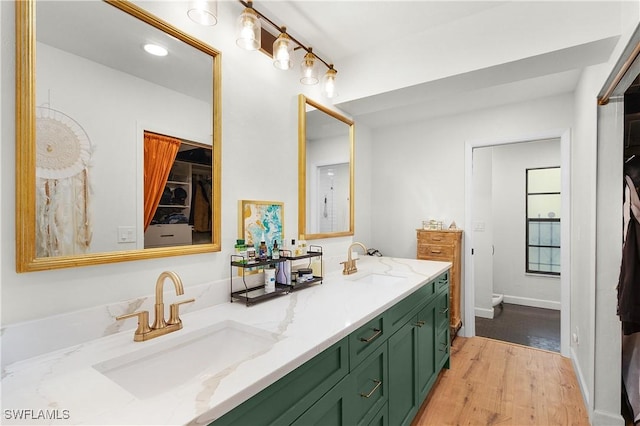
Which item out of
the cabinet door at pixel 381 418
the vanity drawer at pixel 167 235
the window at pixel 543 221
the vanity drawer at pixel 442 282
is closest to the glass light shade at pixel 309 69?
the vanity drawer at pixel 167 235

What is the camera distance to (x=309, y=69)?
74.0 inches

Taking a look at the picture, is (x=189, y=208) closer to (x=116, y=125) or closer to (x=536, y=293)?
(x=116, y=125)

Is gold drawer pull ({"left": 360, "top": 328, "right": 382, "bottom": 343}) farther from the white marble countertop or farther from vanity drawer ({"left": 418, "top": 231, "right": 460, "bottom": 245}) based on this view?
vanity drawer ({"left": 418, "top": 231, "right": 460, "bottom": 245})

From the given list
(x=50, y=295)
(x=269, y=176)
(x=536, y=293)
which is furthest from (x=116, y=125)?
(x=536, y=293)

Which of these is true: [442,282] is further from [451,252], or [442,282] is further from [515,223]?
[515,223]

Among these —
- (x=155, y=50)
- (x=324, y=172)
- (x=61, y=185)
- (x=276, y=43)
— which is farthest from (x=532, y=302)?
(x=61, y=185)

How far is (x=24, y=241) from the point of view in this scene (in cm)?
95

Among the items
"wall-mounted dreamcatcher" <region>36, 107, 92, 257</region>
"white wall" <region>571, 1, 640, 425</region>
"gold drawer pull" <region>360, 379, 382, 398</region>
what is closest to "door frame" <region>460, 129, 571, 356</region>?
"white wall" <region>571, 1, 640, 425</region>

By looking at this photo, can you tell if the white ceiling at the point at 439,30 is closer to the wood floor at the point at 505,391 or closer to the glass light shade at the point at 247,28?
the glass light shade at the point at 247,28

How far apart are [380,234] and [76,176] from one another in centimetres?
305

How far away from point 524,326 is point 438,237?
64.0 inches

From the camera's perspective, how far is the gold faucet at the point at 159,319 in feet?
3.60

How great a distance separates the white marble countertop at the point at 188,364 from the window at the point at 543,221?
3.78 m

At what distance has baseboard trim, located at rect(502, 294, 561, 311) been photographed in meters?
4.15
